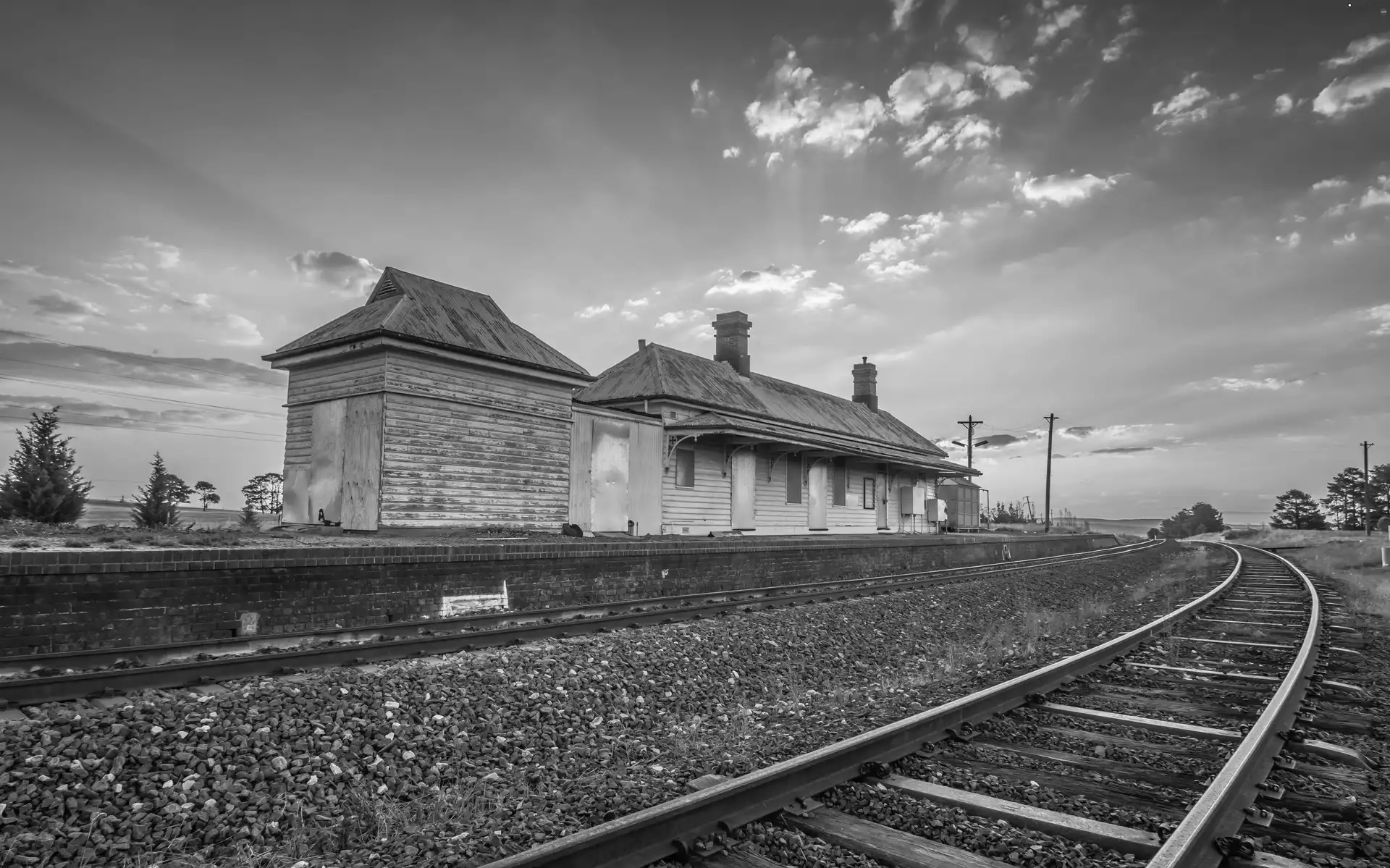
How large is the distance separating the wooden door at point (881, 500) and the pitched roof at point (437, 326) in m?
16.5

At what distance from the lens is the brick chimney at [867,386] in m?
40.4

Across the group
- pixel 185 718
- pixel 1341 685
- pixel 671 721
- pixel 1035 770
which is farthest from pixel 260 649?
pixel 1341 685

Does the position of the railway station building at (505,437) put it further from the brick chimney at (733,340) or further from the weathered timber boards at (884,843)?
the weathered timber boards at (884,843)

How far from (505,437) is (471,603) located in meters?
6.95

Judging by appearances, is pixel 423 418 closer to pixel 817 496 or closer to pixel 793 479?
pixel 793 479

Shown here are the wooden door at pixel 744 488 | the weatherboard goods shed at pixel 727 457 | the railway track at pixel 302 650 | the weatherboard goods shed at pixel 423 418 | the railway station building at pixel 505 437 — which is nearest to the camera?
the railway track at pixel 302 650

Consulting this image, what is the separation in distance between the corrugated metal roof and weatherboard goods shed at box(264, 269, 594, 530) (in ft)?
12.7

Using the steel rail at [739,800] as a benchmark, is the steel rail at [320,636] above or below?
below

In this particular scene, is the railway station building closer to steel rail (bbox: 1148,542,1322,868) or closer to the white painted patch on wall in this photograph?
the white painted patch on wall

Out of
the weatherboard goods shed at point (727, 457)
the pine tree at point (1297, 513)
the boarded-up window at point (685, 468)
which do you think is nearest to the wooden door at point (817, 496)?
the weatherboard goods shed at point (727, 457)

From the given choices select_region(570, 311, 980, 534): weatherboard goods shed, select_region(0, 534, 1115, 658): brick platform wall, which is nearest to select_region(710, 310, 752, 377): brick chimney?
select_region(570, 311, 980, 534): weatherboard goods shed

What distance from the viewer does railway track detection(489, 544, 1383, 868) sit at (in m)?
3.06

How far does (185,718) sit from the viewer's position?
187 inches

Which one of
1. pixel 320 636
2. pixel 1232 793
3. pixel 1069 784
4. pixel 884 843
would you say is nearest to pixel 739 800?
pixel 884 843
